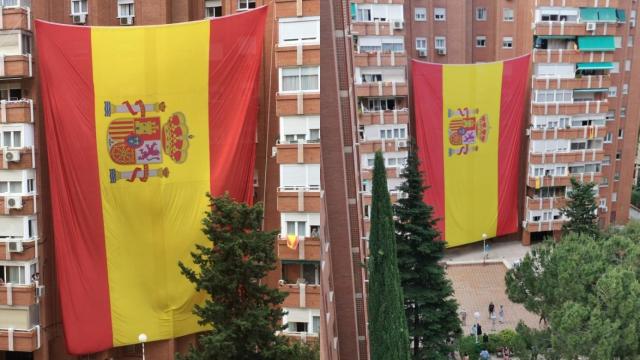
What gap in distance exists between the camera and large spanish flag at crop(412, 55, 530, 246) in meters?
41.8

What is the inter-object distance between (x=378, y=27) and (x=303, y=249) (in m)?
23.4

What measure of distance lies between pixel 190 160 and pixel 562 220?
3037 cm

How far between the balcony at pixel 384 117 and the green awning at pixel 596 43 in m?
11.9

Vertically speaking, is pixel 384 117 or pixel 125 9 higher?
pixel 125 9

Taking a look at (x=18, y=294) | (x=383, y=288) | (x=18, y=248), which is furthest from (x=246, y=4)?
(x=18, y=294)

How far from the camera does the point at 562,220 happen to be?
149 feet

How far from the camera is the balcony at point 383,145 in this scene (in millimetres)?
41250

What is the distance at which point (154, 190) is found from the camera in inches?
860

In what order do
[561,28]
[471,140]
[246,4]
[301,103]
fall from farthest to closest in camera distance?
[561,28] < [471,140] < [246,4] < [301,103]

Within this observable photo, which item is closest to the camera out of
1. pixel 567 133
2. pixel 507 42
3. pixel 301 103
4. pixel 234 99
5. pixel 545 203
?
pixel 301 103

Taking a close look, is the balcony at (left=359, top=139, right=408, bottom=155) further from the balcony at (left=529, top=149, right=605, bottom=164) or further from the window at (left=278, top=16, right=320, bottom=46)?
the window at (left=278, top=16, right=320, bottom=46)

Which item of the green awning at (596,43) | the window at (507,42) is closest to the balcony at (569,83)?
the green awning at (596,43)

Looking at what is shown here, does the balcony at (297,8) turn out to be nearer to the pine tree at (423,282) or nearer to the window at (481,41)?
the pine tree at (423,282)

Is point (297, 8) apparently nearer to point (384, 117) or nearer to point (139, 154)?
point (139, 154)
